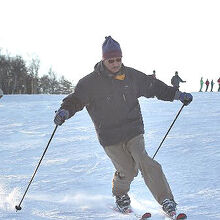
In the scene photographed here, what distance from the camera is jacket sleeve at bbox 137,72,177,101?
172 inches

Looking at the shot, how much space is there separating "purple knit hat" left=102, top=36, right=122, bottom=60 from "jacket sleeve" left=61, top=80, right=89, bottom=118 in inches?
14.2

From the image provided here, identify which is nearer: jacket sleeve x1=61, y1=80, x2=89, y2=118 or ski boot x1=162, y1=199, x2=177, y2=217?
ski boot x1=162, y1=199, x2=177, y2=217

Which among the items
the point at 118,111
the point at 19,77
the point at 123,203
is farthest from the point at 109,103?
the point at 19,77

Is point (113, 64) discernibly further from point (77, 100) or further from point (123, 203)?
point (123, 203)

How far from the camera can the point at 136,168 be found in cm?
436

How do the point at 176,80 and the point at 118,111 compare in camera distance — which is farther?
the point at 176,80

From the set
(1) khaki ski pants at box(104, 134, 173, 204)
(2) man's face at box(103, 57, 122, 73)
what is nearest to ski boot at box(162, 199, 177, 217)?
(1) khaki ski pants at box(104, 134, 173, 204)

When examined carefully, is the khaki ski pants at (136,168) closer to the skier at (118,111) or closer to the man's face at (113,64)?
the skier at (118,111)

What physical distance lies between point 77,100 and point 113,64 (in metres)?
0.47

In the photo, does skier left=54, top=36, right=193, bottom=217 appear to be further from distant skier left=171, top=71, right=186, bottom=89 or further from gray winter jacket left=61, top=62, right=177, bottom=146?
distant skier left=171, top=71, right=186, bottom=89

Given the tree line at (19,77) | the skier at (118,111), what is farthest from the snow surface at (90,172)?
the tree line at (19,77)

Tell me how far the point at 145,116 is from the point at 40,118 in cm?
340

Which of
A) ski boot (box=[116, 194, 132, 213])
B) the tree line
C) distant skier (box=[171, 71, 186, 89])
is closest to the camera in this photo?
ski boot (box=[116, 194, 132, 213])

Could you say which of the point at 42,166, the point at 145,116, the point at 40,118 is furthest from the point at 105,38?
the point at 40,118
